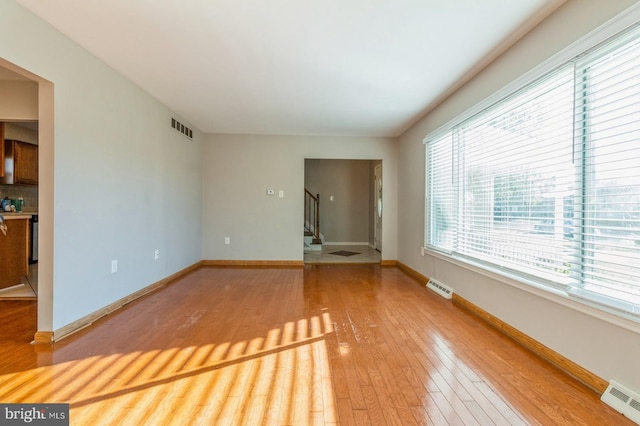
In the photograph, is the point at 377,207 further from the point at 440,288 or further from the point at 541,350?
the point at 541,350

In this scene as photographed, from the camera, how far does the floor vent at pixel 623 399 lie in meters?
1.52

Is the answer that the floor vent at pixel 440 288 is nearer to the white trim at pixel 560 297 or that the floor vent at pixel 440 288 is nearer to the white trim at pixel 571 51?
the white trim at pixel 560 297

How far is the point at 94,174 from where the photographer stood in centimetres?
280

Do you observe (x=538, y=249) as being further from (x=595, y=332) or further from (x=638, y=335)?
(x=638, y=335)

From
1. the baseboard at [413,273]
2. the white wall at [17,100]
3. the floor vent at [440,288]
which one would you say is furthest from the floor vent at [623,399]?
the white wall at [17,100]

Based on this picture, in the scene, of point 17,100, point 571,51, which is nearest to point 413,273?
point 571,51

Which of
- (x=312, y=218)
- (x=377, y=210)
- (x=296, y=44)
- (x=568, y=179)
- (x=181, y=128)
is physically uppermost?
(x=296, y=44)

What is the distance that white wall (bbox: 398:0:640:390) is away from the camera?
167 cm

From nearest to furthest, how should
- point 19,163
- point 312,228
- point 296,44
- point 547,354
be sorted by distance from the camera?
point 547,354, point 296,44, point 19,163, point 312,228

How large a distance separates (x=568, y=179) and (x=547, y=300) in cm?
84

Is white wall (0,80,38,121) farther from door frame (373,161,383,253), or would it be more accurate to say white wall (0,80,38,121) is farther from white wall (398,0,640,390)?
door frame (373,161,383,253)

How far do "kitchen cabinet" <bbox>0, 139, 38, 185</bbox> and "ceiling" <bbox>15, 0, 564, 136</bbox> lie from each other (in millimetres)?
2602

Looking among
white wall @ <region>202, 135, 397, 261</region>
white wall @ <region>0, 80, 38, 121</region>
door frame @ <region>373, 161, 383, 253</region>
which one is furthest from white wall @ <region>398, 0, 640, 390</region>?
white wall @ <region>0, 80, 38, 121</region>

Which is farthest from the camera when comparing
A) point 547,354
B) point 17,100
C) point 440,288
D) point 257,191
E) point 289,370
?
point 257,191
